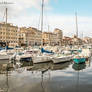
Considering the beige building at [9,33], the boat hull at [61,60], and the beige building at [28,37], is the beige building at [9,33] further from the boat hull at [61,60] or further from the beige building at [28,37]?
the boat hull at [61,60]

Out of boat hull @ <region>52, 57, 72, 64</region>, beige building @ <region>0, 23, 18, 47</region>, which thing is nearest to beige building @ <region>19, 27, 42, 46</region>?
beige building @ <region>0, 23, 18, 47</region>

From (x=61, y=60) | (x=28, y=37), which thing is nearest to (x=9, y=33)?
(x=28, y=37)

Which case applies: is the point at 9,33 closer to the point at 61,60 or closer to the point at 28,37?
the point at 28,37

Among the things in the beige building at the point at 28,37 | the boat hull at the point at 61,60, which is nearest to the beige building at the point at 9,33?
the beige building at the point at 28,37

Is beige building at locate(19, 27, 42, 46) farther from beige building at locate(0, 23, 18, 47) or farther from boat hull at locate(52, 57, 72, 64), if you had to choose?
boat hull at locate(52, 57, 72, 64)

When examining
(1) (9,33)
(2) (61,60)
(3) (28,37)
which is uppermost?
(1) (9,33)

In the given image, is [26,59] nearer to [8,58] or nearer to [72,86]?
[8,58]

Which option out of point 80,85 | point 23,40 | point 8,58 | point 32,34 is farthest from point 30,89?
point 32,34

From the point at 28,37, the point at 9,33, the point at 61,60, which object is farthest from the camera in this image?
the point at 28,37

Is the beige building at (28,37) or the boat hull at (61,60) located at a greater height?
the beige building at (28,37)

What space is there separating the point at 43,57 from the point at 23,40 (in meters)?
79.5

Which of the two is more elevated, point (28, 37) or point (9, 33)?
point (9, 33)

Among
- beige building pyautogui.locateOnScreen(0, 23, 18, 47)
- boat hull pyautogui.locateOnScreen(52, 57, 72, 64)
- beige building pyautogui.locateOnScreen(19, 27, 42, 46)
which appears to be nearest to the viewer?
Answer: boat hull pyautogui.locateOnScreen(52, 57, 72, 64)

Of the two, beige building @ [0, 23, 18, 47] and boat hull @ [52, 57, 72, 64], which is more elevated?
beige building @ [0, 23, 18, 47]
